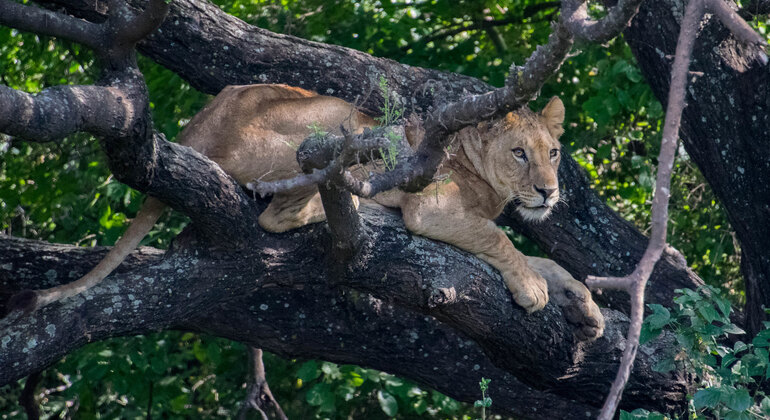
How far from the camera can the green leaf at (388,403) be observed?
5.94 metres

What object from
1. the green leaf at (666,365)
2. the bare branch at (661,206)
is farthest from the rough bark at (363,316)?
the bare branch at (661,206)

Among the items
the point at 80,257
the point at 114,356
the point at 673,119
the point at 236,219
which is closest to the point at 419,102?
the point at 236,219

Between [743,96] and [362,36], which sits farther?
[362,36]

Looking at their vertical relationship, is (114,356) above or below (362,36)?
below

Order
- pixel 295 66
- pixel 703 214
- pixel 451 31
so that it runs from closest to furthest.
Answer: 1. pixel 295 66
2. pixel 703 214
3. pixel 451 31

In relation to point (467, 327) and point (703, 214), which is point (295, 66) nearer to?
point (467, 327)

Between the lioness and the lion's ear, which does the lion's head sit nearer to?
the lioness

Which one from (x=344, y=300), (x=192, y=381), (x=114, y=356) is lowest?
(x=192, y=381)

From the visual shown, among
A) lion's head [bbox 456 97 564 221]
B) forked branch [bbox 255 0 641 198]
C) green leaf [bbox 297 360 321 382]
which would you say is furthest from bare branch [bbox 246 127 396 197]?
green leaf [bbox 297 360 321 382]

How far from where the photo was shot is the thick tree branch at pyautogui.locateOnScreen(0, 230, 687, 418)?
4008mm

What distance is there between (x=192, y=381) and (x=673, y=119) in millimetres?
5999

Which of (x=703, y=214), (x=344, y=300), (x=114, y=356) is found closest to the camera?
(x=344, y=300)

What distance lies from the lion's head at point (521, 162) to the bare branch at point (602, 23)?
171 centimetres

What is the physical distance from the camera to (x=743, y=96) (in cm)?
489
